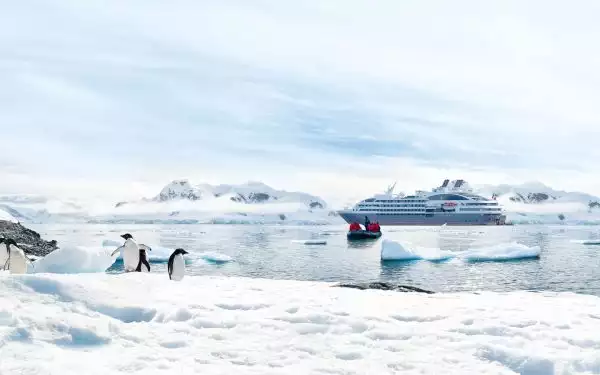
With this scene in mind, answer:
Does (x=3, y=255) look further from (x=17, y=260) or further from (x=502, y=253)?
(x=502, y=253)

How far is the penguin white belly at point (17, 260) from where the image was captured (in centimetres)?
1276

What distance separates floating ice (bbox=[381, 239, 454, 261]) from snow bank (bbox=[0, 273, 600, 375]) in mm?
27340

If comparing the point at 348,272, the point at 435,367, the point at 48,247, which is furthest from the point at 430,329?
the point at 48,247

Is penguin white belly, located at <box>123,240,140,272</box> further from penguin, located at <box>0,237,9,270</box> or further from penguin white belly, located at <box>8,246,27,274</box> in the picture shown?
penguin, located at <box>0,237,9,270</box>

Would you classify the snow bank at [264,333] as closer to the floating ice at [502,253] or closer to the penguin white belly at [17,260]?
the penguin white belly at [17,260]

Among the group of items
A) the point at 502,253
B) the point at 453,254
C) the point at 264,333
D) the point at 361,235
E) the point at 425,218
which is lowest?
the point at 361,235

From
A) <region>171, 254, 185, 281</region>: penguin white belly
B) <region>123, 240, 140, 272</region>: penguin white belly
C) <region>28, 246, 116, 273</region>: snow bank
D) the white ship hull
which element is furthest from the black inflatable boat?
the white ship hull

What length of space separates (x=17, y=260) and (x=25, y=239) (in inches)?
767

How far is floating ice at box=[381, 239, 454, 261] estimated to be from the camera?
36.4 m

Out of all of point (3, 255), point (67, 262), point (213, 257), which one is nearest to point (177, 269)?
point (3, 255)

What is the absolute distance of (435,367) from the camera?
6.13 metres

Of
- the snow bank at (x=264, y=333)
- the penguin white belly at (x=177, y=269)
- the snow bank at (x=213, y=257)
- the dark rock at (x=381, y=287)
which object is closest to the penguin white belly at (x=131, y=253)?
the penguin white belly at (x=177, y=269)

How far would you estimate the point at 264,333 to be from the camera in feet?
22.6

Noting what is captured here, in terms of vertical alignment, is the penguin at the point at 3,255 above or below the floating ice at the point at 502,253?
above
